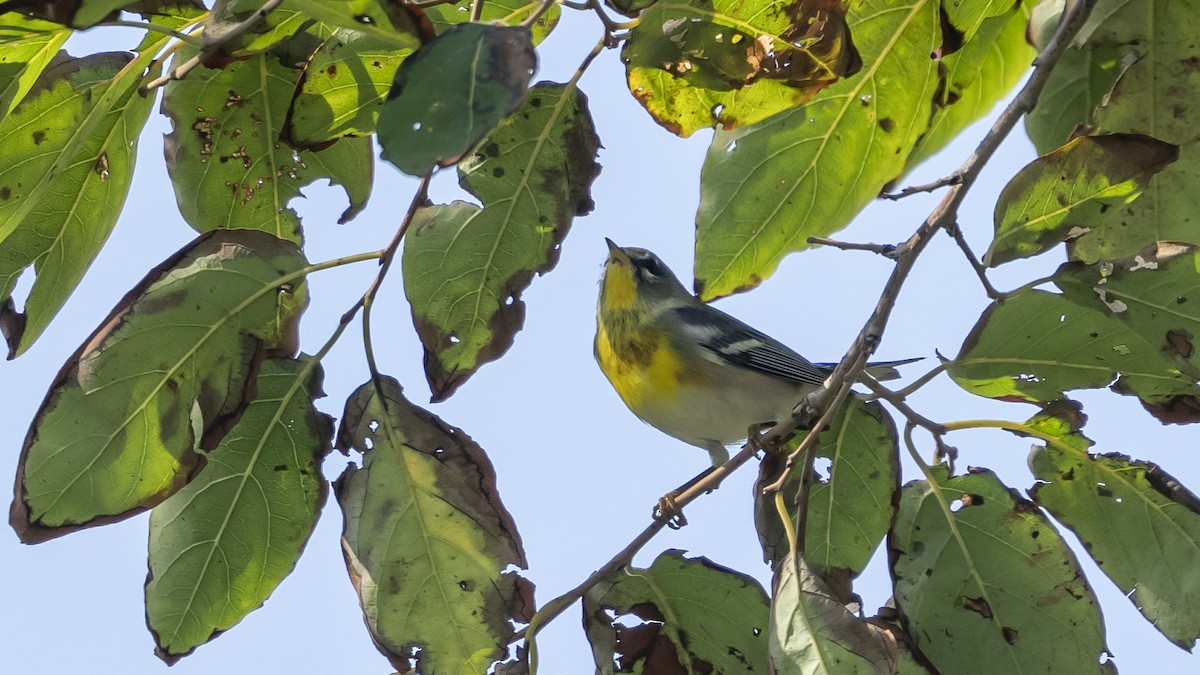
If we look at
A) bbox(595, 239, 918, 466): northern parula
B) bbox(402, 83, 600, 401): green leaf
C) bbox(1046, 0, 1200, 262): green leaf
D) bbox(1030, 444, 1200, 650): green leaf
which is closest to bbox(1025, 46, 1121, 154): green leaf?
bbox(1046, 0, 1200, 262): green leaf

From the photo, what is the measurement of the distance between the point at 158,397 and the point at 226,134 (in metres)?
0.48

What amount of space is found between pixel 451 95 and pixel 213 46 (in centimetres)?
47

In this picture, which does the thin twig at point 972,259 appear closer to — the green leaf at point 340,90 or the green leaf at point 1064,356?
the green leaf at point 1064,356

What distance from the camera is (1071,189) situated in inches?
61.9

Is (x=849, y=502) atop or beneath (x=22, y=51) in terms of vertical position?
beneath

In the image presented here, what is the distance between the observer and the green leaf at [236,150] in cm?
178

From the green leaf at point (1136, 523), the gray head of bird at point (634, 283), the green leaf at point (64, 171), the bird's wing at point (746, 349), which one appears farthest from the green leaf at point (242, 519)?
the gray head of bird at point (634, 283)

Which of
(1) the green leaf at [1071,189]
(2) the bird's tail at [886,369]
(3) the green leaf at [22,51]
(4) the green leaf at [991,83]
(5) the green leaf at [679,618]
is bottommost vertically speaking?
(5) the green leaf at [679,618]

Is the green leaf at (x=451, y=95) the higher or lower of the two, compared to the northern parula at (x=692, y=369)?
lower

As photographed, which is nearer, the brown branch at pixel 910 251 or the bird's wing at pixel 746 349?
the brown branch at pixel 910 251

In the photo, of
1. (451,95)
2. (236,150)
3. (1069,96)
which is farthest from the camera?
(1069,96)

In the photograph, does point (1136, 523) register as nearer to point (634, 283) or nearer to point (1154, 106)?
point (1154, 106)

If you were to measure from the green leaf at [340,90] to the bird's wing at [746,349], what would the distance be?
7.60 ft

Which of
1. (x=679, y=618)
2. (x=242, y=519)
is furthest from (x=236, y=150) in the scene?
(x=679, y=618)
